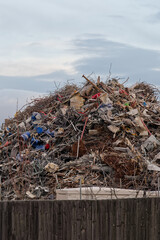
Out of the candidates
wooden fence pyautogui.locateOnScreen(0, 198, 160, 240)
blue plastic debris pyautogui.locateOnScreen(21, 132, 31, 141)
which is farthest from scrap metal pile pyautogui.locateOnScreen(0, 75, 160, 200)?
wooden fence pyautogui.locateOnScreen(0, 198, 160, 240)

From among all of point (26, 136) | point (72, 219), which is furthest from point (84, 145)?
point (72, 219)

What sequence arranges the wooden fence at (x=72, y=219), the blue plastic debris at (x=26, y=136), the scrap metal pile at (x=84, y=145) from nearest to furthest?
1. the wooden fence at (x=72, y=219)
2. the scrap metal pile at (x=84, y=145)
3. the blue plastic debris at (x=26, y=136)

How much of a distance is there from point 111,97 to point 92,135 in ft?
6.98

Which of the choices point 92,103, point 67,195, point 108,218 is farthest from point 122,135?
point 108,218

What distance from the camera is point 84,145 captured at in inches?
467

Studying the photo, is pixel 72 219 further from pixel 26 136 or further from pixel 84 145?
pixel 26 136

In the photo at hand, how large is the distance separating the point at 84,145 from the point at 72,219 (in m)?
5.57

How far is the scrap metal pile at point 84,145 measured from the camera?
10336 millimetres

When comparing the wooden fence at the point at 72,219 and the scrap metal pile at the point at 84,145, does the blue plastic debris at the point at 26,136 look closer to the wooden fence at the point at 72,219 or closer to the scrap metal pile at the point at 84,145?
the scrap metal pile at the point at 84,145

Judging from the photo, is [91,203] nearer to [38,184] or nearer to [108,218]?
[108,218]

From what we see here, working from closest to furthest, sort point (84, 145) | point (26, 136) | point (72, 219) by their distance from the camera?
point (72, 219), point (84, 145), point (26, 136)

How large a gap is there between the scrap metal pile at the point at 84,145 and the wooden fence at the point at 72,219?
71.4 inches

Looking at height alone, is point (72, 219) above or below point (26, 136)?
below

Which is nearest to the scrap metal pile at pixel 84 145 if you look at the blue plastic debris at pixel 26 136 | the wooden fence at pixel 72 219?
the blue plastic debris at pixel 26 136
